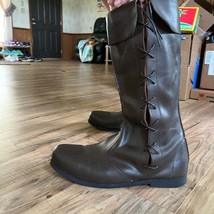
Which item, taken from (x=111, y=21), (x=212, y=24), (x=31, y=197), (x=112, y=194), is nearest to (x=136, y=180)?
(x=112, y=194)

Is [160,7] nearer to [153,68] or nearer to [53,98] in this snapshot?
[153,68]

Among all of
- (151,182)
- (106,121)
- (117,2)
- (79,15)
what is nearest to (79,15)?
(79,15)

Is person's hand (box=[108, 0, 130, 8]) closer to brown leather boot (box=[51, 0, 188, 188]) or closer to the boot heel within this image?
brown leather boot (box=[51, 0, 188, 188])

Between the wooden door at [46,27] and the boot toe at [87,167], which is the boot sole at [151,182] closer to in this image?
the boot toe at [87,167]

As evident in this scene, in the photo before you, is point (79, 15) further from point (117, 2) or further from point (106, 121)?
point (117, 2)

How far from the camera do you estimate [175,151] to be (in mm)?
499

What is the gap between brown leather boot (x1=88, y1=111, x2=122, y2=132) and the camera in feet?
→ 2.66

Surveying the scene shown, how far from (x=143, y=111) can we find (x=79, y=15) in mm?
6214

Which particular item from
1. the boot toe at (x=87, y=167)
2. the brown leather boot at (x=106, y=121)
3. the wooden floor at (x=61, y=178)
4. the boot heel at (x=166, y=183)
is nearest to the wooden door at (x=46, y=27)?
the wooden floor at (x=61, y=178)

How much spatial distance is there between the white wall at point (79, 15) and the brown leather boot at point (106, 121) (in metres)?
5.34

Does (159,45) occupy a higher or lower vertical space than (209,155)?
higher

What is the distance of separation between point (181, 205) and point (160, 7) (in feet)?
1.27

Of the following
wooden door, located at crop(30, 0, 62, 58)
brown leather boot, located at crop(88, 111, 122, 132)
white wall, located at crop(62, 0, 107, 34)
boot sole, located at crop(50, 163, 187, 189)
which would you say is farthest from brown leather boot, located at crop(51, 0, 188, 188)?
white wall, located at crop(62, 0, 107, 34)

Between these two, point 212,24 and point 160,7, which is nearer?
point 160,7
